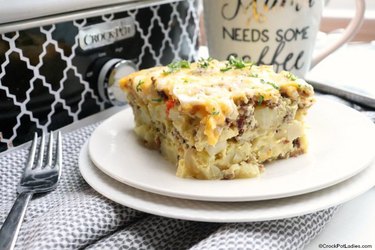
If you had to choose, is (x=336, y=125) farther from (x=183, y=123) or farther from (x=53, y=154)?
(x=53, y=154)

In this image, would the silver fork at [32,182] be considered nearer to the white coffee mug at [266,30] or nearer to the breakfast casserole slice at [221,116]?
the breakfast casserole slice at [221,116]

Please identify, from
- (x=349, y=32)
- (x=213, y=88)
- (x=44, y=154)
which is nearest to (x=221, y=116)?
(x=213, y=88)

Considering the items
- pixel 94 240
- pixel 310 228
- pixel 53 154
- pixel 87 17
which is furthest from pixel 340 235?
pixel 87 17

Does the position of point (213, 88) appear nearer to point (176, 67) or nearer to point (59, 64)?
point (176, 67)

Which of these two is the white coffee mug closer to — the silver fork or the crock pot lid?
the crock pot lid

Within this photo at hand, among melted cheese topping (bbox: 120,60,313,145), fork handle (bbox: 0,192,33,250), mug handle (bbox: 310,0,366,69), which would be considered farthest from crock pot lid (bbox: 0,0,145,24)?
mug handle (bbox: 310,0,366,69)

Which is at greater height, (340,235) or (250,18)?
(250,18)

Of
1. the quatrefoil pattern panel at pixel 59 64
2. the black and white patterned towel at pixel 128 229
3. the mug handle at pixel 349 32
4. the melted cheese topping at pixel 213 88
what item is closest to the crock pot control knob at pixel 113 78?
the quatrefoil pattern panel at pixel 59 64
